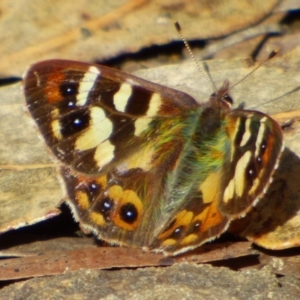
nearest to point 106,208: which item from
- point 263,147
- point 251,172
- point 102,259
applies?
point 102,259

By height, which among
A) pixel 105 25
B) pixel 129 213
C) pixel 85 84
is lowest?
pixel 129 213

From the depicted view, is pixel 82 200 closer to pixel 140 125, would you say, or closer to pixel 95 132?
→ pixel 95 132

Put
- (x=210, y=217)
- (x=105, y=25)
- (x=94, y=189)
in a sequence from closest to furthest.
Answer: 1. (x=210, y=217)
2. (x=94, y=189)
3. (x=105, y=25)

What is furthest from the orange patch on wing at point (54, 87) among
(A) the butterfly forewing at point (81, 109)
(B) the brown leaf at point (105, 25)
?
(B) the brown leaf at point (105, 25)

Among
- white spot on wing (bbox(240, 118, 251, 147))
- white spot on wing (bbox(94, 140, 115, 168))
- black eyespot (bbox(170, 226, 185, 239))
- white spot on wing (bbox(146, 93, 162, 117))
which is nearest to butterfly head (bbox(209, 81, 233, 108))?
white spot on wing (bbox(146, 93, 162, 117))

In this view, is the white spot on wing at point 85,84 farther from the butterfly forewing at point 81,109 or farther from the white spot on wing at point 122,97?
the white spot on wing at point 122,97

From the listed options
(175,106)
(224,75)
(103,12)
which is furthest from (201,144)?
(103,12)

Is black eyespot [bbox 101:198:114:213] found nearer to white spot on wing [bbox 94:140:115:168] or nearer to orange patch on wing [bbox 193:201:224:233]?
white spot on wing [bbox 94:140:115:168]
